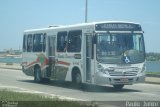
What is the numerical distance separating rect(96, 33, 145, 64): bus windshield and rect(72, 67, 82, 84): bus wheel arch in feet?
6.70

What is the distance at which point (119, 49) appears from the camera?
20.9m

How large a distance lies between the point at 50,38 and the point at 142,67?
6.71 metres

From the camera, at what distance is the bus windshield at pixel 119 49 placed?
20812 millimetres

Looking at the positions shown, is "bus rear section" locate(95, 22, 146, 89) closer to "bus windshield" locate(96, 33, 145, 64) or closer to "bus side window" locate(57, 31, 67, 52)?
"bus windshield" locate(96, 33, 145, 64)

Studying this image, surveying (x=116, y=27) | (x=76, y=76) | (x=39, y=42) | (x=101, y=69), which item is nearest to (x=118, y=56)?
(x=101, y=69)

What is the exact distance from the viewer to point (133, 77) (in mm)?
20984

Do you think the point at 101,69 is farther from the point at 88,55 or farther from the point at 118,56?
the point at 88,55

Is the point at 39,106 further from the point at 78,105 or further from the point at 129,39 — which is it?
the point at 129,39

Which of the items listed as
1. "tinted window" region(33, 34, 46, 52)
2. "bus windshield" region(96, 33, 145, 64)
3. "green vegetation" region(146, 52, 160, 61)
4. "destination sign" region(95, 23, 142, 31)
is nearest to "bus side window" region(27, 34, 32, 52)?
"tinted window" region(33, 34, 46, 52)

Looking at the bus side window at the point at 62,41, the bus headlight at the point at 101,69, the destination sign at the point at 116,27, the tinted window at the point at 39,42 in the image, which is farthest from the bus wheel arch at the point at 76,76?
the tinted window at the point at 39,42

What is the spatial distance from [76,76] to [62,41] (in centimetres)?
254

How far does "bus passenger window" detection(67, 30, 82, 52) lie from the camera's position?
22.4 metres

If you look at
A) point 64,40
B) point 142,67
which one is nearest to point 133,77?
point 142,67

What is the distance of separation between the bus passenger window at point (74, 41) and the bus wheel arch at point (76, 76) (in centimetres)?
101
